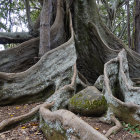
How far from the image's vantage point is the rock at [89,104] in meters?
3.12

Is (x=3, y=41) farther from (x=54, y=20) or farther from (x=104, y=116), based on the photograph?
(x=104, y=116)

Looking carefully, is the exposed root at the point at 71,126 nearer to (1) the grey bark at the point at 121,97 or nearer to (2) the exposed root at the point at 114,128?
(2) the exposed root at the point at 114,128

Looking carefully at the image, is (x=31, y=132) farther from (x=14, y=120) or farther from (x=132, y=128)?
(x=132, y=128)

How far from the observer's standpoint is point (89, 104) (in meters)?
3.10

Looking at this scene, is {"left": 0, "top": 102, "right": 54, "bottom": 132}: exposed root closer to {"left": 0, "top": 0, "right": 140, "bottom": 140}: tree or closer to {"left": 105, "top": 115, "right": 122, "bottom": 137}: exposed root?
{"left": 0, "top": 0, "right": 140, "bottom": 140}: tree

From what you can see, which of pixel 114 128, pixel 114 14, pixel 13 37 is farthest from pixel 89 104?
pixel 114 14

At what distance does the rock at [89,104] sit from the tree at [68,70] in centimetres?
15

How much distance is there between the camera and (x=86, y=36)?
5.94 meters

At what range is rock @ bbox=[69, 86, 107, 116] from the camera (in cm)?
312

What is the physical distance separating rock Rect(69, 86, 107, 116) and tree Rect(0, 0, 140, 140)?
155mm

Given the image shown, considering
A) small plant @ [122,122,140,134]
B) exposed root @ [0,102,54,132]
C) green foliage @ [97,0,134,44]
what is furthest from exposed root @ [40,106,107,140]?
green foliage @ [97,0,134,44]

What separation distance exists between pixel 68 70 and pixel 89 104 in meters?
1.56

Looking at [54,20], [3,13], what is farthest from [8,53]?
[3,13]

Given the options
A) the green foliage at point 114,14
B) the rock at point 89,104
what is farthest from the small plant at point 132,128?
the green foliage at point 114,14
